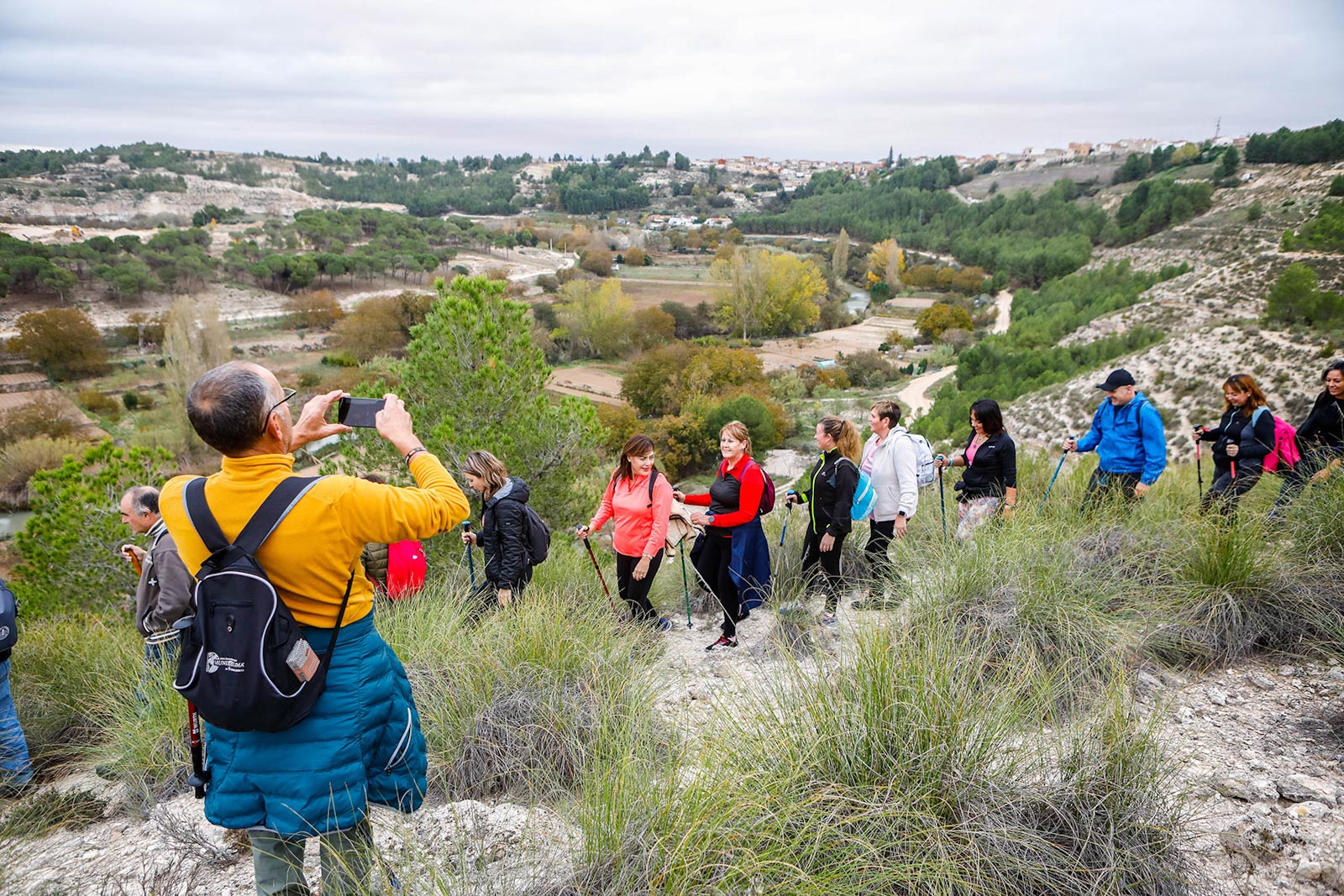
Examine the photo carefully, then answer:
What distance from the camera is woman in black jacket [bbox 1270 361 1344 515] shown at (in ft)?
15.4

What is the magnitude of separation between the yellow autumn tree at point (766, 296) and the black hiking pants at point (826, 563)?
196 feet

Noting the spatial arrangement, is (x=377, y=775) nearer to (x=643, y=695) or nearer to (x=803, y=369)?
(x=643, y=695)

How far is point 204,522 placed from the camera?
1670mm

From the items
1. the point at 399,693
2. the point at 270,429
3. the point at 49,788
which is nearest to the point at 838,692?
the point at 399,693

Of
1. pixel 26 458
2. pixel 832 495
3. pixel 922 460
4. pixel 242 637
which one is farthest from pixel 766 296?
pixel 242 637

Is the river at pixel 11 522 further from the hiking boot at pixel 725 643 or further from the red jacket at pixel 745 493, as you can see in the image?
the red jacket at pixel 745 493

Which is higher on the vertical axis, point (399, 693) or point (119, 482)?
point (399, 693)

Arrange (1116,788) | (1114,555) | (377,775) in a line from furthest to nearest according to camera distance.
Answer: (1114,555) → (1116,788) → (377,775)

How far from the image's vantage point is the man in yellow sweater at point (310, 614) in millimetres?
1700

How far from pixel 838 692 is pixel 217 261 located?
82.3 m

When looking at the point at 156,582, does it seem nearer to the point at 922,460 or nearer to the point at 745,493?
the point at 745,493

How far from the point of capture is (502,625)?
3.49 metres

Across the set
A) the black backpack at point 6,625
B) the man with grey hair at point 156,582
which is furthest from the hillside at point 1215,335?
the black backpack at point 6,625

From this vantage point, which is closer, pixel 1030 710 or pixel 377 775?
pixel 377 775
